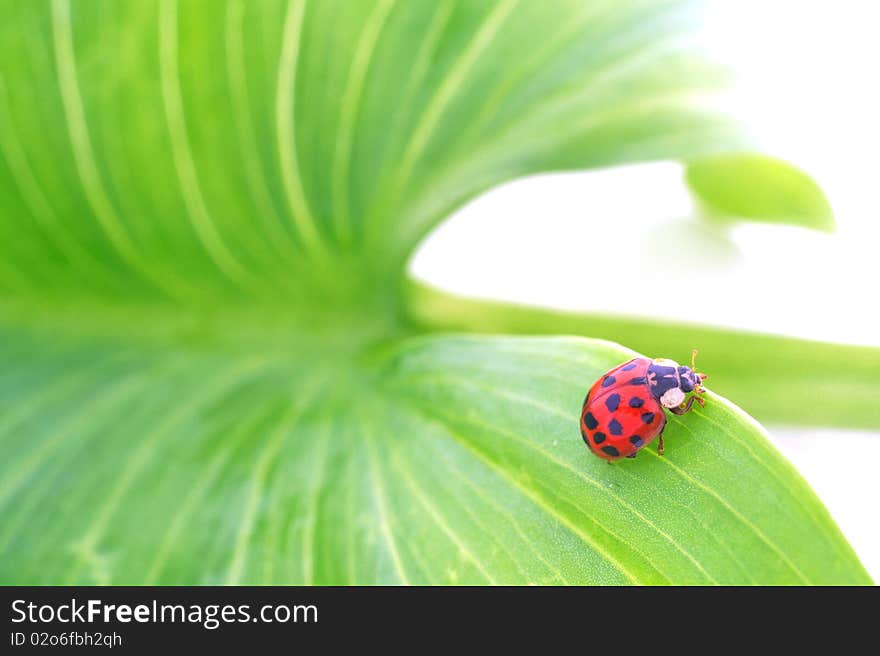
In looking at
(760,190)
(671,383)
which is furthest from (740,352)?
(671,383)

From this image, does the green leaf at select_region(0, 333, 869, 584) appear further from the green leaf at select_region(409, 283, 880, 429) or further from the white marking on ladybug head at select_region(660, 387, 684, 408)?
the green leaf at select_region(409, 283, 880, 429)

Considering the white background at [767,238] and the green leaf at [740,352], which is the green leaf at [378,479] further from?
the white background at [767,238]

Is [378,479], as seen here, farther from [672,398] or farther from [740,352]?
[740,352]

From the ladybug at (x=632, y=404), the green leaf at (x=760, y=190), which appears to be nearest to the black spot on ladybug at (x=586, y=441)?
the ladybug at (x=632, y=404)
